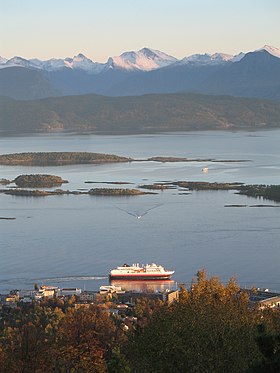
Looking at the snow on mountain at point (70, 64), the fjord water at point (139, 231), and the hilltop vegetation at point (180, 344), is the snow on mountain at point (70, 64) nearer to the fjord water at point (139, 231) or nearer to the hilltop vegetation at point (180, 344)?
the fjord water at point (139, 231)

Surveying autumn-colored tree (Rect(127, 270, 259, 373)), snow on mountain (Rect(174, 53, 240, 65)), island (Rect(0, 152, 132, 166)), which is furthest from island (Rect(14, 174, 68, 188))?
snow on mountain (Rect(174, 53, 240, 65))

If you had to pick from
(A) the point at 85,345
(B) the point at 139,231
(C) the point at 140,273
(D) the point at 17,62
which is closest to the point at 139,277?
(C) the point at 140,273

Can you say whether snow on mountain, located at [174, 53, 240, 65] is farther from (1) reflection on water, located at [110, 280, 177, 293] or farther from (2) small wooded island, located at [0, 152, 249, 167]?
(1) reflection on water, located at [110, 280, 177, 293]

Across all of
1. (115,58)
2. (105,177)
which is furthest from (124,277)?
(115,58)

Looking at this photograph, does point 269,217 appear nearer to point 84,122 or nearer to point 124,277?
point 124,277

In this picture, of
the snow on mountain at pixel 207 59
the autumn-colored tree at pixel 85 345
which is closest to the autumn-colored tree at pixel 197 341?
the autumn-colored tree at pixel 85 345

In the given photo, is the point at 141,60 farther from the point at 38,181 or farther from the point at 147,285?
the point at 147,285
